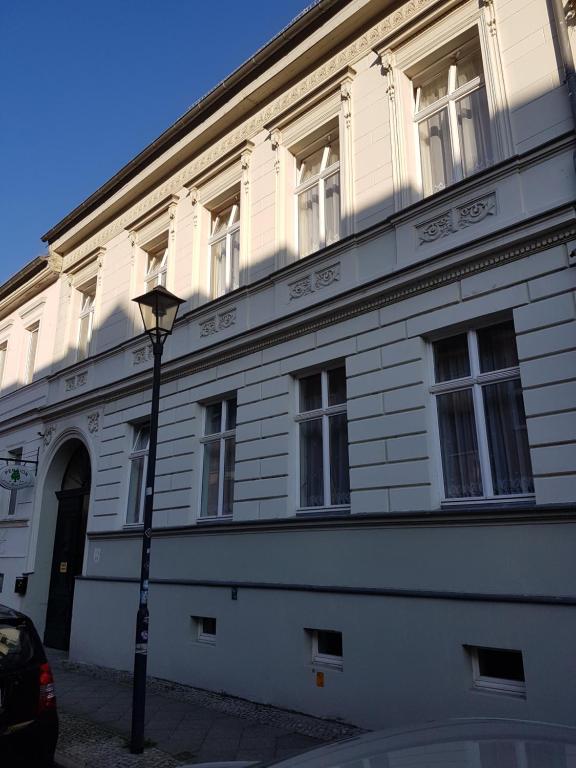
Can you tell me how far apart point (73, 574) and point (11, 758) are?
8.66 m

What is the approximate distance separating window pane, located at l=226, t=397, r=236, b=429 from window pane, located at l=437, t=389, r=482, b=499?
381 centimetres

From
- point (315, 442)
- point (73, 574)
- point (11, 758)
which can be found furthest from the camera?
point (73, 574)

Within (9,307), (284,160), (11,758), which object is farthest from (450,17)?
(9,307)

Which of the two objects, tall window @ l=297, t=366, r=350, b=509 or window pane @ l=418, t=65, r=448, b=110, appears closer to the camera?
tall window @ l=297, t=366, r=350, b=509

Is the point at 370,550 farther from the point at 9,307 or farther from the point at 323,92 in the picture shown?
the point at 9,307

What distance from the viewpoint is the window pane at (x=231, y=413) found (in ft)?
32.4

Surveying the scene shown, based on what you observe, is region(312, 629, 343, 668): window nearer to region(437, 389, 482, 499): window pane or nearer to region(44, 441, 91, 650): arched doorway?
region(437, 389, 482, 499): window pane

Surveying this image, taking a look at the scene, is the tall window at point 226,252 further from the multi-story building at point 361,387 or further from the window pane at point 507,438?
the window pane at point 507,438

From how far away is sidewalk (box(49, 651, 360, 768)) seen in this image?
583cm

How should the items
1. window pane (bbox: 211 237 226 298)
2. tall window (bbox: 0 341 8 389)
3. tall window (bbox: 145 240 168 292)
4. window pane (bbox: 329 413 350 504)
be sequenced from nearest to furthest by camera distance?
window pane (bbox: 329 413 350 504) → window pane (bbox: 211 237 226 298) → tall window (bbox: 145 240 168 292) → tall window (bbox: 0 341 8 389)

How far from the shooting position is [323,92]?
31.5 ft

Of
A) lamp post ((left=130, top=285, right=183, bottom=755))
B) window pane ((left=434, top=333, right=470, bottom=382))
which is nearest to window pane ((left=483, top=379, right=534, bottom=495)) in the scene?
window pane ((left=434, top=333, right=470, bottom=382))

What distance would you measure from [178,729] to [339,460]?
3.67 meters

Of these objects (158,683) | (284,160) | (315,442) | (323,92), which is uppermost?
(323,92)
